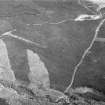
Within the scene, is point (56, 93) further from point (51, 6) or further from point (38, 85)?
point (51, 6)

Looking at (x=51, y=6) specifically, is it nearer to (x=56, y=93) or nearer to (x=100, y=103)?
(x=56, y=93)

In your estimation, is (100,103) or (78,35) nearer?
(78,35)

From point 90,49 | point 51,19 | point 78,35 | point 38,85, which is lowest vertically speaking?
point 38,85

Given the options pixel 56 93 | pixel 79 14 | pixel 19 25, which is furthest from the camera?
pixel 56 93

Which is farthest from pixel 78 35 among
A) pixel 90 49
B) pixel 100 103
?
pixel 100 103

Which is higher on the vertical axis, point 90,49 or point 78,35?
point 78,35

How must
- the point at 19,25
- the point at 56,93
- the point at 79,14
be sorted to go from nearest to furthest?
the point at 79,14 → the point at 19,25 → the point at 56,93

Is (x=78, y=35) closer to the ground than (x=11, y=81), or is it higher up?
higher up

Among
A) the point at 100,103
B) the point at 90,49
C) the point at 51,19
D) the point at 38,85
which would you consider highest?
the point at 51,19

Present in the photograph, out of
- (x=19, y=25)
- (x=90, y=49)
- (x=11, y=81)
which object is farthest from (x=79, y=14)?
(x=11, y=81)
